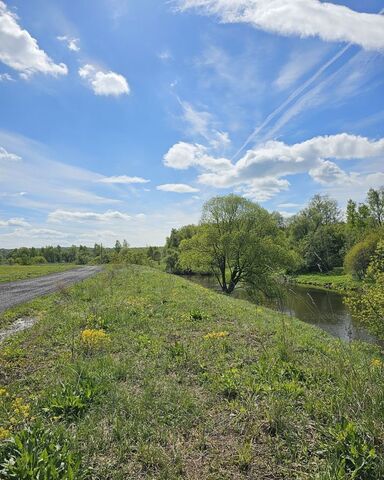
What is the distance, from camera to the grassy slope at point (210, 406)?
11.4ft

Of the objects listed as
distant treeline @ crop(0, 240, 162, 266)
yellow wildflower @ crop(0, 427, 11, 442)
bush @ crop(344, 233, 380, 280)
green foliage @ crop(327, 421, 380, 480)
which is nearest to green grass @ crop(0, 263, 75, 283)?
distant treeline @ crop(0, 240, 162, 266)

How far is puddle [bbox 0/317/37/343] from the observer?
31.6ft

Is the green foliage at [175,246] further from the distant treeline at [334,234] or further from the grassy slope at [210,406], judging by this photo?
the grassy slope at [210,406]

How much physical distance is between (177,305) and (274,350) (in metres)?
6.63

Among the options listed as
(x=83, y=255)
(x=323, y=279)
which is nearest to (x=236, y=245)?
(x=323, y=279)

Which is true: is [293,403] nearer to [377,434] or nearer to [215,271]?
[377,434]

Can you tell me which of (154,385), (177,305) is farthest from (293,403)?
(177,305)

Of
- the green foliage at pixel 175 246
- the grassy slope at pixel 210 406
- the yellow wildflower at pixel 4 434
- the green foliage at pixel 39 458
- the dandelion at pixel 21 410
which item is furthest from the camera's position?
the green foliage at pixel 175 246

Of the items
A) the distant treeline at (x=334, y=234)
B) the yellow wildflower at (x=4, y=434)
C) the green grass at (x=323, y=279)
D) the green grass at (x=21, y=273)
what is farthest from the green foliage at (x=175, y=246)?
the yellow wildflower at (x=4, y=434)

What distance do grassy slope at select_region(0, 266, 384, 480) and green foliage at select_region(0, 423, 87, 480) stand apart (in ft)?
0.66

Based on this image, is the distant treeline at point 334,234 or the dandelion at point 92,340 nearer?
the dandelion at point 92,340

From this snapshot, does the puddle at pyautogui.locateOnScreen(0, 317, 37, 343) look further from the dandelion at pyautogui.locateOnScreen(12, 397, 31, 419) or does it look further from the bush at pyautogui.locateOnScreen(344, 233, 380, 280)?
the bush at pyautogui.locateOnScreen(344, 233, 380, 280)

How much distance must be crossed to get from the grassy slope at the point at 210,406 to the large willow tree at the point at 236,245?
88.4 ft

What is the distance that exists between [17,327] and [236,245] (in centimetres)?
2625
